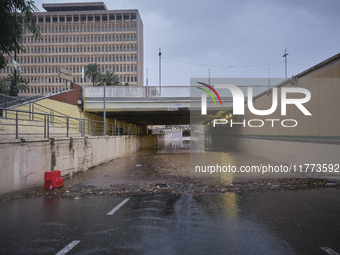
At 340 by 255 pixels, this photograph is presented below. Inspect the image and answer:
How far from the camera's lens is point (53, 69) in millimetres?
111812

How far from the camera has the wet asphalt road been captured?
443 centimetres

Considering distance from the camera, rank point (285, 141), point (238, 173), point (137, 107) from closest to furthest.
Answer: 1. point (238, 173)
2. point (285, 141)
3. point (137, 107)

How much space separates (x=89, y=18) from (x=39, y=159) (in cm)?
12024

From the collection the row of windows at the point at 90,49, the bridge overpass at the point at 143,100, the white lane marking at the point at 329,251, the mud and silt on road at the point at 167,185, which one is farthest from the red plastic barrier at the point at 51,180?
the row of windows at the point at 90,49

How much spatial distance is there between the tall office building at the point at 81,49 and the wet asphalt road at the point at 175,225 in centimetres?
10711

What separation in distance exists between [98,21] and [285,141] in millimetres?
114020

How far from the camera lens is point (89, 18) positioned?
11675cm

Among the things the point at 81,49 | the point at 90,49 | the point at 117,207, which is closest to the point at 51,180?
the point at 117,207

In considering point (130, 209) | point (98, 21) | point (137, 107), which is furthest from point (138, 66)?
point (130, 209)

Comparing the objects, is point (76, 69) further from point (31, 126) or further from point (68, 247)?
point (68, 247)

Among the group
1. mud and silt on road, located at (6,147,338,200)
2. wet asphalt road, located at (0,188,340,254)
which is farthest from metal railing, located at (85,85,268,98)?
wet asphalt road, located at (0,188,340,254)

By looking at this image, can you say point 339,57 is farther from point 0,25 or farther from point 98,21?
point 98,21

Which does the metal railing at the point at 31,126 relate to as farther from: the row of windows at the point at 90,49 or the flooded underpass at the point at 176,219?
the row of windows at the point at 90,49

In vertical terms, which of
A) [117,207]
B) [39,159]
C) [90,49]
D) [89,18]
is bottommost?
[117,207]
